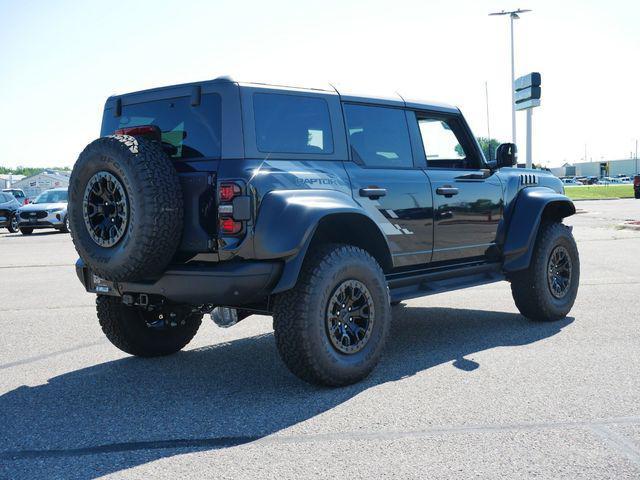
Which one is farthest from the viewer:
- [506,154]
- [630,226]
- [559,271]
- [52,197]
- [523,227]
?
[52,197]

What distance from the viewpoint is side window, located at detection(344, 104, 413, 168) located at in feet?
17.5

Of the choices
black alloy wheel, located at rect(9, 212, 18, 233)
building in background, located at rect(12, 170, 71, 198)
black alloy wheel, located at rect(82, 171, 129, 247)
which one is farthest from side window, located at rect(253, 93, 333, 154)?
building in background, located at rect(12, 170, 71, 198)

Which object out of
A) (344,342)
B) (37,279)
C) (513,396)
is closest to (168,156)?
(344,342)

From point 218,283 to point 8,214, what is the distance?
23916 mm

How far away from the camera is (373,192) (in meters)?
5.09

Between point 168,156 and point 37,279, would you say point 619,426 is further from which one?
point 37,279

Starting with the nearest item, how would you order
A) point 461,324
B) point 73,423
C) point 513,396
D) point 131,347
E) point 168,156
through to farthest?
point 73,423, point 513,396, point 168,156, point 131,347, point 461,324

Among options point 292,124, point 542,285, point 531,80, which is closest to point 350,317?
point 292,124

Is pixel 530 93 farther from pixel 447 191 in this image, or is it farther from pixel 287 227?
pixel 287 227

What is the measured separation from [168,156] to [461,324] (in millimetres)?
3477

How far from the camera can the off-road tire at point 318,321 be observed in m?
4.45

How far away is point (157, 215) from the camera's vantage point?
4.23 meters

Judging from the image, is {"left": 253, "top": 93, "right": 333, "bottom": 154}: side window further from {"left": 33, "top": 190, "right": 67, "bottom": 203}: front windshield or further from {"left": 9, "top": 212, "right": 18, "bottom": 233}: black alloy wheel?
{"left": 9, "top": 212, "right": 18, "bottom": 233}: black alloy wheel

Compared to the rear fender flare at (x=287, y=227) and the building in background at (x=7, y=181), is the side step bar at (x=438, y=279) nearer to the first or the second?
the rear fender flare at (x=287, y=227)
